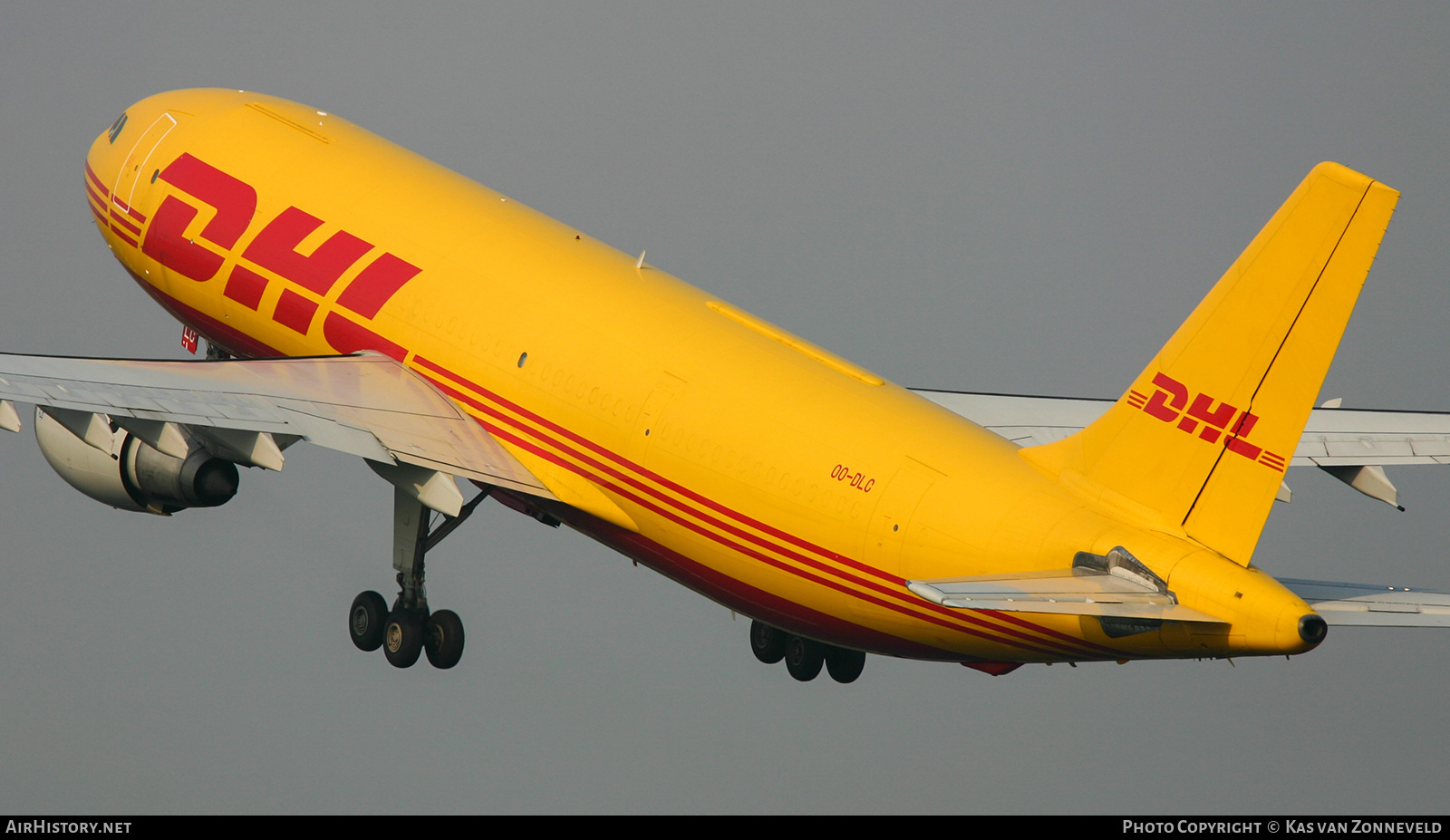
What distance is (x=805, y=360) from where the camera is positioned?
106 ft

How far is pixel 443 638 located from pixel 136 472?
18.5 ft

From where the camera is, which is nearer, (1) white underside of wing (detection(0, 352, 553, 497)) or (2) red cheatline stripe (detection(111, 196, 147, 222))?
(1) white underside of wing (detection(0, 352, 553, 497))

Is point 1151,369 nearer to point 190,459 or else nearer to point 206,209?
point 190,459

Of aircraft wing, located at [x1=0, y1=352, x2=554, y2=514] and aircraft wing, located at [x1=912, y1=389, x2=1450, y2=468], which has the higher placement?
aircraft wing, located at [x1=912, y1=389, x2=1450, y2=468]

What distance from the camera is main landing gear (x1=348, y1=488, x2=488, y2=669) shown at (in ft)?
116

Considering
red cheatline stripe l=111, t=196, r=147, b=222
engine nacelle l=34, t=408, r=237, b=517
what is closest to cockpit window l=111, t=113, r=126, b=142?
red cheatline stripe l=111, t=196, r=147, b=222

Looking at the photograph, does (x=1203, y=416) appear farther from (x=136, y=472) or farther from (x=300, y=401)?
(x=136, y=472)

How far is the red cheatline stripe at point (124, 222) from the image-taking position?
129ft

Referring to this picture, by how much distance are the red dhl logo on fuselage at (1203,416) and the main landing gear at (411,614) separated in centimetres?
1306

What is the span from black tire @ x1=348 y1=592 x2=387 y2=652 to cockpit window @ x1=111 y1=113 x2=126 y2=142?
441 inches

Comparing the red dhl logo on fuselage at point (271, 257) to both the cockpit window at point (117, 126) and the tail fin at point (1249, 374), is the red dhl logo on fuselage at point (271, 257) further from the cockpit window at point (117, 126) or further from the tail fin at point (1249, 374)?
the tail fin at point (1249, 374)

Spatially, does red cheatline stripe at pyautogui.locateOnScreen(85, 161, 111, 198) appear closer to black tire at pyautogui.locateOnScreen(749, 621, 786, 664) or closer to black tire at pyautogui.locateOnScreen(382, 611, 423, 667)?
black tire at pyautogui.locateOnScreen(382, 611, 423, 667)

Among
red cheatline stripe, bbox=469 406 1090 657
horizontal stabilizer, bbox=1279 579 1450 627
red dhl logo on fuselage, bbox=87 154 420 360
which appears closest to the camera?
horizontal stabilizer, bbox=1279 579 1450 627

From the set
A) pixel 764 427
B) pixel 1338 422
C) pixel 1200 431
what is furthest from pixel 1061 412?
pixel 1200 431
